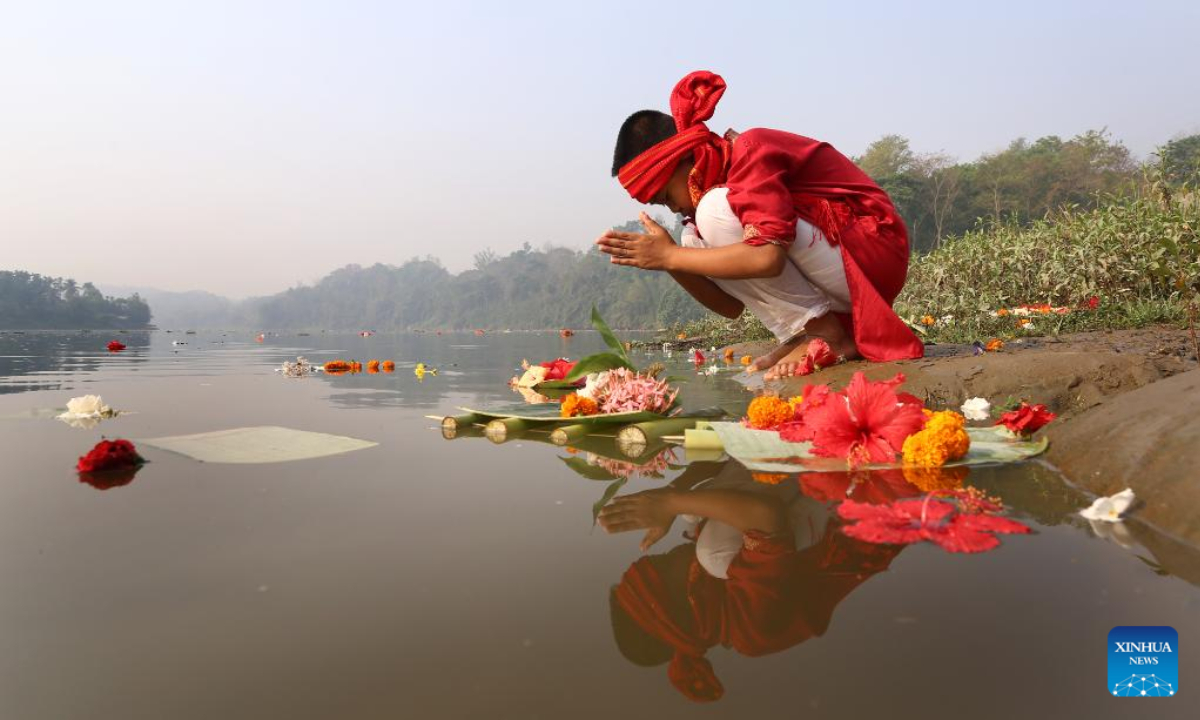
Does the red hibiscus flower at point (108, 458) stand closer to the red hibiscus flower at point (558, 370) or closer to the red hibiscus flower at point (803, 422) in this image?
the red hibiscus flower at point (803, 422)

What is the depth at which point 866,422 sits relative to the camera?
1.74 m

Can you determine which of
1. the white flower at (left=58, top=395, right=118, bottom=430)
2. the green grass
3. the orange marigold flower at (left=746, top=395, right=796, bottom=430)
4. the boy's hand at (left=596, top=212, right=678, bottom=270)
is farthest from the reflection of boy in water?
the green grass

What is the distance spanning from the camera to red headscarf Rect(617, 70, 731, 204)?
2.90 metres

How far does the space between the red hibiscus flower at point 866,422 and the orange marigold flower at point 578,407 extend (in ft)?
3.02

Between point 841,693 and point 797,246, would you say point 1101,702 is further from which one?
point 797,246

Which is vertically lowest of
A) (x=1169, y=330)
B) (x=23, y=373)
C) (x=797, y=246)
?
(x=23, y=373)

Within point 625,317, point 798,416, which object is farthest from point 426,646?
point 625,317

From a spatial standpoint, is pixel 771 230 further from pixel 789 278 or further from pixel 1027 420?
pixel 1027 420

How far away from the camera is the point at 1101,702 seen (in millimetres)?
673

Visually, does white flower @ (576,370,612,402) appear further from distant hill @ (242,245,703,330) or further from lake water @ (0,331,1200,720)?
distant hill @ (242,245,703,330)

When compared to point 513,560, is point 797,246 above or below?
above

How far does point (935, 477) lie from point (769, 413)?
582 millimetres

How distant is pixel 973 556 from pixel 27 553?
5.00 feet

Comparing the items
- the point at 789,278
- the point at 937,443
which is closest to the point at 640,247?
the point at 789,278
